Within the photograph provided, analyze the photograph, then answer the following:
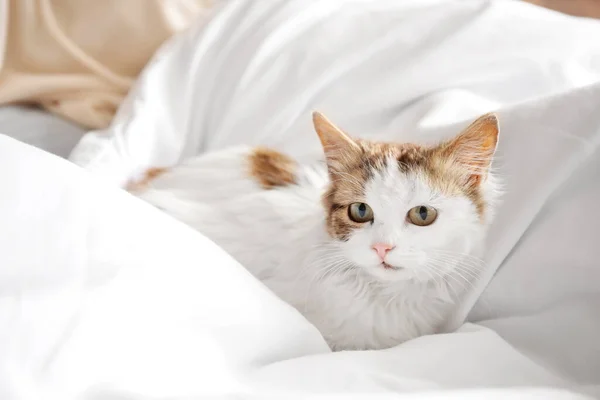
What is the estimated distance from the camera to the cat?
2.98ft

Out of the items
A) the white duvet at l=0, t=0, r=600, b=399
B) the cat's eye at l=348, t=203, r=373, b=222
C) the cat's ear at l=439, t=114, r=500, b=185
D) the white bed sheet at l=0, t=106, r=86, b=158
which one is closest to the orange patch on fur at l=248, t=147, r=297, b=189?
the white duvet at l=0, t=0, r=600, b=399

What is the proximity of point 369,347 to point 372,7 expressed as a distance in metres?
0.89

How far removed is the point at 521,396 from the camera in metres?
0.66

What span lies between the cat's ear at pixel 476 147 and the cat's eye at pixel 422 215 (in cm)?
9

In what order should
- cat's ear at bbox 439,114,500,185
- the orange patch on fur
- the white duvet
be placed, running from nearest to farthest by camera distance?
the white duvet < cat's ear at bbox 439,114,500,185 < the orange patch on fur

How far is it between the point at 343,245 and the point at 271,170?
291mm

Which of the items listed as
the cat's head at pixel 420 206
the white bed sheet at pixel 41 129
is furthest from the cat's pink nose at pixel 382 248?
the white bed sheet at pixel 41 129

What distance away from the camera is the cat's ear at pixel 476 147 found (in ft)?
2.86

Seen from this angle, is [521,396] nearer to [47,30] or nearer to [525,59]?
[525,59]

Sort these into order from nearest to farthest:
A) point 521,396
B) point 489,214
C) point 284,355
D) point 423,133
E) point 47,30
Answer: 1. point 521,396
2. point 284,355
3. point 489,214
4. point 423,133
5. point 47,30

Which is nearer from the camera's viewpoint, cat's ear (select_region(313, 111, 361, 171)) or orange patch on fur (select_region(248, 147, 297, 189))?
cat's ear (select_region(313, 111, 361, 171))

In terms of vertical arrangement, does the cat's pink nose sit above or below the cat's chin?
above

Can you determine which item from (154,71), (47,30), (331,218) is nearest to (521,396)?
(331,218)

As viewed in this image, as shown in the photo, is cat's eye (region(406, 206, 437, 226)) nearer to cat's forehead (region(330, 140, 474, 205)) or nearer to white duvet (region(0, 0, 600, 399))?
cat's forehead (region(330, 140, 474, 205))
